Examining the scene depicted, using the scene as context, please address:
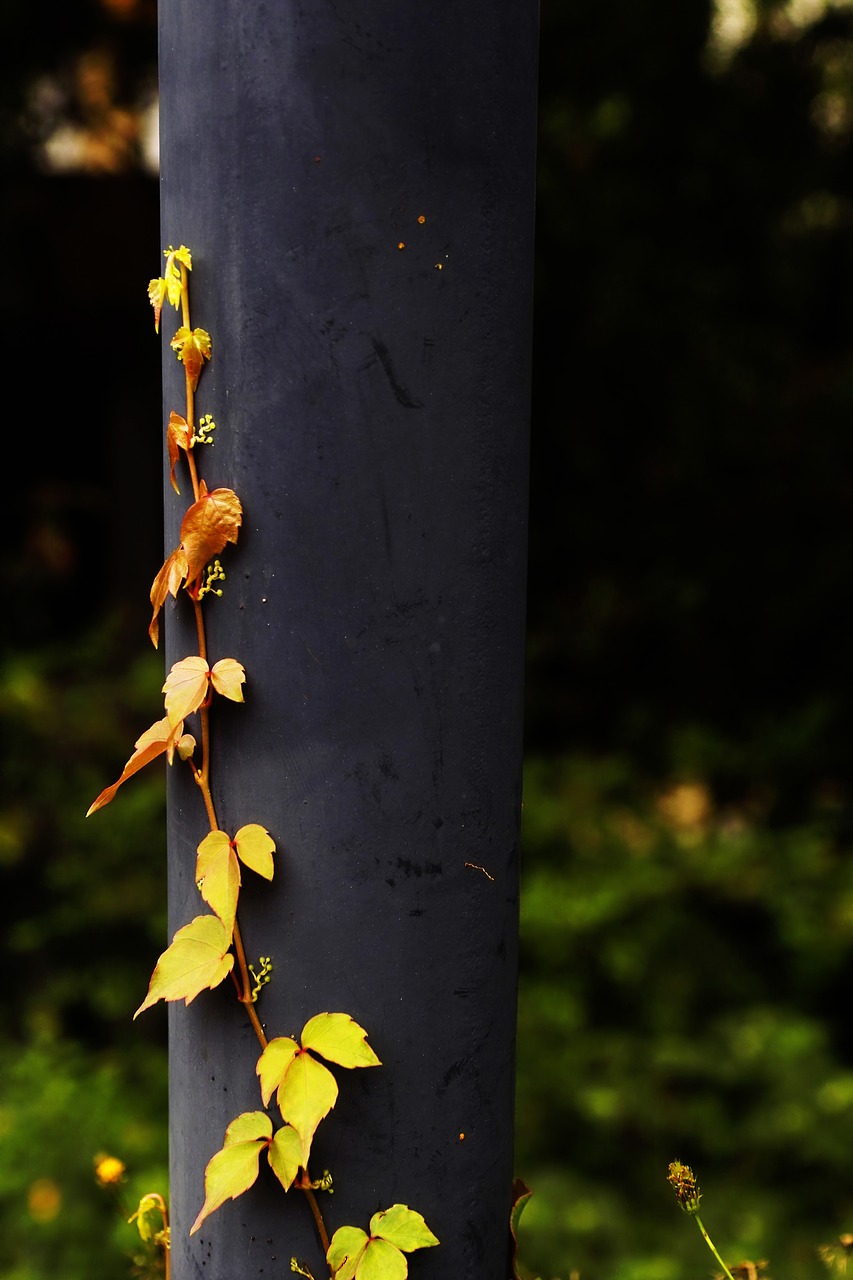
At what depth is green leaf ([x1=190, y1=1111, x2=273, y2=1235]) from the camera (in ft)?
3.51

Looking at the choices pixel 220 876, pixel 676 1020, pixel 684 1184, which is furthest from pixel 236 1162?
pixel 676 1020

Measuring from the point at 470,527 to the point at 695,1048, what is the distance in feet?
11.3

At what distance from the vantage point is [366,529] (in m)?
1.03

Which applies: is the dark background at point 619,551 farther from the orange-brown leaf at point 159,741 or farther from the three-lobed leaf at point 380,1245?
the orange-brown leaf at point 159,741

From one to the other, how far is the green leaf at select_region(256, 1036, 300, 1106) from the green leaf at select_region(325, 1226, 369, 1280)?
131mm

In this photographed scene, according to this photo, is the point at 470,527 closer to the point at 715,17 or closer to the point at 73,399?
the point at 715,17

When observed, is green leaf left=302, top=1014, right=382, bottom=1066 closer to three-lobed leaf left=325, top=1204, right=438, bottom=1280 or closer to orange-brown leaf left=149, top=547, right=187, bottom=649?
three-lobed leaf left=325, top=1204, right=438, bottom=1280

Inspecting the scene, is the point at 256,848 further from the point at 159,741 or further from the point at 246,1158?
the point at 246,1158

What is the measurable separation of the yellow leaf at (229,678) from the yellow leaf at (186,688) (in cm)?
1

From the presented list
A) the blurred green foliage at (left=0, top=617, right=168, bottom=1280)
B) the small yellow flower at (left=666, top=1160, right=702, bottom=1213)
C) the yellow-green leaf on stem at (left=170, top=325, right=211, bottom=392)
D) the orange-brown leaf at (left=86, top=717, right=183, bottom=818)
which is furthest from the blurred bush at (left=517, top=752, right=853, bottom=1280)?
the yellow-green leaf on stem at (left=170, top=325, right=211, bottom=392)

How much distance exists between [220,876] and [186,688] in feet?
0.53

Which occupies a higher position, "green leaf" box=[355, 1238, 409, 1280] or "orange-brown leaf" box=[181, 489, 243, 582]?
"orange-brown leaf" box=[181, 489, 243, 582]

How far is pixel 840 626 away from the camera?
206 inches

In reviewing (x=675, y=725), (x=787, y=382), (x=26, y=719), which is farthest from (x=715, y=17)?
(x=26, y=719)
